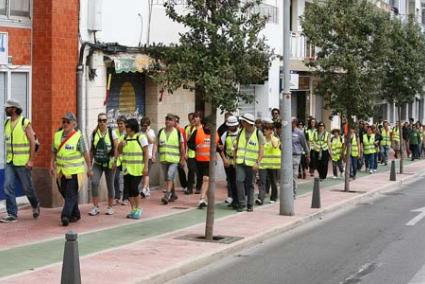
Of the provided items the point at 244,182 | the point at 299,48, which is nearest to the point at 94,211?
the point at 244,182

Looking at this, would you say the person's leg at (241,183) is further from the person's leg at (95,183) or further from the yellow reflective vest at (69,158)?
the yellow reflective vest at (69,158)

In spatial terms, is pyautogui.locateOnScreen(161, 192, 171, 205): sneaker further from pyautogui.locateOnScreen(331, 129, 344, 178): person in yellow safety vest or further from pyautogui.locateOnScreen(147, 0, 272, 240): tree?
pyautogui.locateOnScreen(331, 129, 344, 178): person in yellow safety vest

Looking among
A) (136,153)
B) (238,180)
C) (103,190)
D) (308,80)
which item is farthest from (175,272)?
(308,80)

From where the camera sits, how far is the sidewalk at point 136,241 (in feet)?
27.3

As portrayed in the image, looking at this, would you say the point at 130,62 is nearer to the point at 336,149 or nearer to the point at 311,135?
the point at 311,135

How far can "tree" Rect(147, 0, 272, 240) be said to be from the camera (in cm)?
1044

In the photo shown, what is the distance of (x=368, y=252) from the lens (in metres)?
10.4

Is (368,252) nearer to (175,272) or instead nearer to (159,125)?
(175,272)

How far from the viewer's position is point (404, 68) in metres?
24.2

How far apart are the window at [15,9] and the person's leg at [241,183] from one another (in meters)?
5.03

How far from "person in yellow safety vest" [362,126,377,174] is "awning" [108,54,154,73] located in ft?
35.8

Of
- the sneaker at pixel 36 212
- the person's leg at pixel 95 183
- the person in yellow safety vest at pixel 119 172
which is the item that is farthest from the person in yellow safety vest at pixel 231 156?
the sneaker at pixel 36 212

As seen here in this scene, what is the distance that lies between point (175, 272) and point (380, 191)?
1205 centimetres

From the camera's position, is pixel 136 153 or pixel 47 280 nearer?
pixel 47 280
